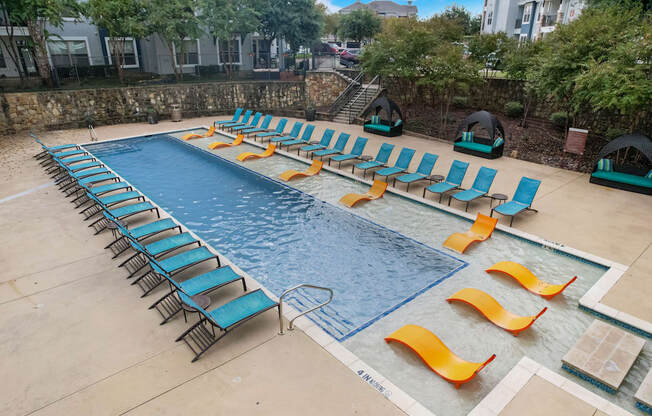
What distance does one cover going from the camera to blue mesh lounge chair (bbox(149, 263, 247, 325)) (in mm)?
7008

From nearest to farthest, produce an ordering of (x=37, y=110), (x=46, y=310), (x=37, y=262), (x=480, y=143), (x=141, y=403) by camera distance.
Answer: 1. (x=141, y=403)
2. (x=46, y=310)
3. (x=37, y=262)
4. (x=480, y=143)
5. (x=37, y=110)

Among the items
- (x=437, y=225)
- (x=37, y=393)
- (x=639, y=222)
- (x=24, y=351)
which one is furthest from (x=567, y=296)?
(x=24, y=351)

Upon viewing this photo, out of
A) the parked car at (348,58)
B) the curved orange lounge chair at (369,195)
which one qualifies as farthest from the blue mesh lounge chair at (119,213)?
the parked car at (348,58)

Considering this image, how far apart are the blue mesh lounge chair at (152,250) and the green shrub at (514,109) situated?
18358mm

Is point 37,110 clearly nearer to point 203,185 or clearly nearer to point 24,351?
point 203,185

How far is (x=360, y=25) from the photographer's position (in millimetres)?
41125

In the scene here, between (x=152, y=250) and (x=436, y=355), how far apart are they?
234 inches

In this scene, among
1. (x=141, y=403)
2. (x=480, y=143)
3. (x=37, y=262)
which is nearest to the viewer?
(x=141, y=403)

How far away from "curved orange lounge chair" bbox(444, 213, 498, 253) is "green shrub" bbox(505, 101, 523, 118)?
13132 mm

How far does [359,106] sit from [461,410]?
2167cm

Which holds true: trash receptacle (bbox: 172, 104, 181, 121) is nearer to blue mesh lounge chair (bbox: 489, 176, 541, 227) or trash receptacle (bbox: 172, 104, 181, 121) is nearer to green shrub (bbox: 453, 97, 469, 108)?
green shrub (bbox: 453, 97, 469, 108)

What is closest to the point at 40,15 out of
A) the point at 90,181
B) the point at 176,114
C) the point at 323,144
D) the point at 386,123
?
the point at 176,114

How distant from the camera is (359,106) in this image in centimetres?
2502

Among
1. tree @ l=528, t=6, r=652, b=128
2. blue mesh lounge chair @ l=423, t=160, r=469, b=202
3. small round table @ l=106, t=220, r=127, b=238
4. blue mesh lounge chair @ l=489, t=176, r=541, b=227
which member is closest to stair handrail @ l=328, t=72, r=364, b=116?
tree @ l=528, t=6, r=652, b=128
